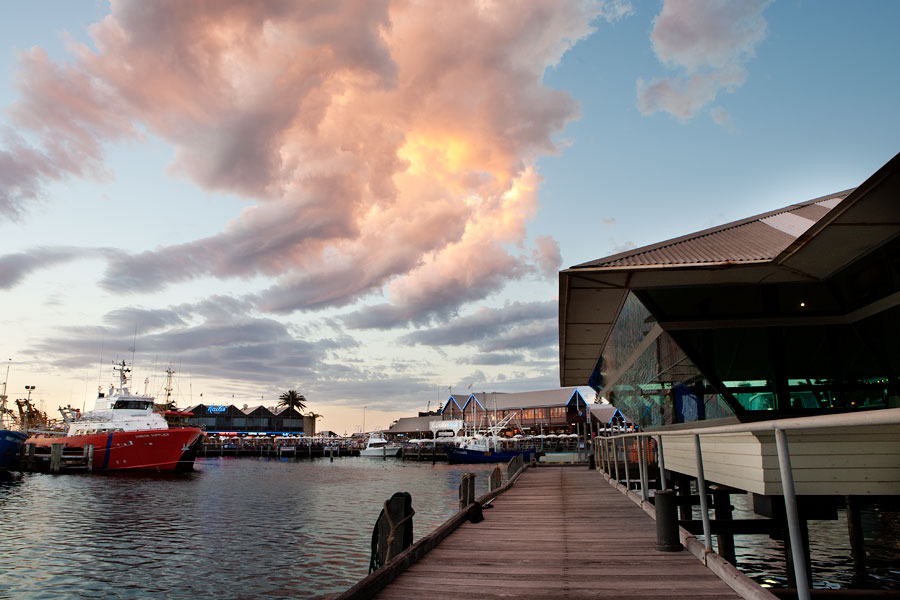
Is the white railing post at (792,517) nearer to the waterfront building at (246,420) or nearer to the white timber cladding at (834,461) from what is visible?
the white timber cladding at (834,461)

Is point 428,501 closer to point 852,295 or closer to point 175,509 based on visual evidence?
point 175,509

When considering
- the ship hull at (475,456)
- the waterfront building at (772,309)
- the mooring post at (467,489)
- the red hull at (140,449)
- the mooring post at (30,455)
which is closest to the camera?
the waterfront building at (772,309)

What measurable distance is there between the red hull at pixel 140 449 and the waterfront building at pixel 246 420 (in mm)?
66038

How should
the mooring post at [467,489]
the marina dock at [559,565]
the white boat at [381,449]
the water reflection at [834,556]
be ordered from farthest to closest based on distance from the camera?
1. the white boat at [381,449]
2. the mooring post at [467,489]
3. the water reflection at [834,556]
4. the marina dock at [559,565]

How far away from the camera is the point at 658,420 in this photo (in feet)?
65.7

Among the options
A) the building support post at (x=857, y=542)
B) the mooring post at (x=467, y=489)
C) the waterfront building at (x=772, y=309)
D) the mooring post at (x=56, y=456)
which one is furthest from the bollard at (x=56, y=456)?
the building support post at (x=857, y=542)

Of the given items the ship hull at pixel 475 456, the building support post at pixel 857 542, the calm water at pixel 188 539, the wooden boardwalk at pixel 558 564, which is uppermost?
the wooden boardwalk at pixel 558 564

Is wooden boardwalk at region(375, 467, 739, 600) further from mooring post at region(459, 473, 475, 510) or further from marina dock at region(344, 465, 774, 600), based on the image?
mooring post at region(459, 473, 475, 510)

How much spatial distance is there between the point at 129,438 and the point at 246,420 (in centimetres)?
7340

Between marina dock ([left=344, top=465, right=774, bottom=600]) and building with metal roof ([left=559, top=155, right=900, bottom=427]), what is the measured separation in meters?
4.82

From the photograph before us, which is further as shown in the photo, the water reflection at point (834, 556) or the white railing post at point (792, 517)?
the water reflection at point (834, 556)

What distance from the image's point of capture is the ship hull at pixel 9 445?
45969mm

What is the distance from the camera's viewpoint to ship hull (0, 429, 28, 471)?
1810 inches

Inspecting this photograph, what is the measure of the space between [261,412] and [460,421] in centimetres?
4756
